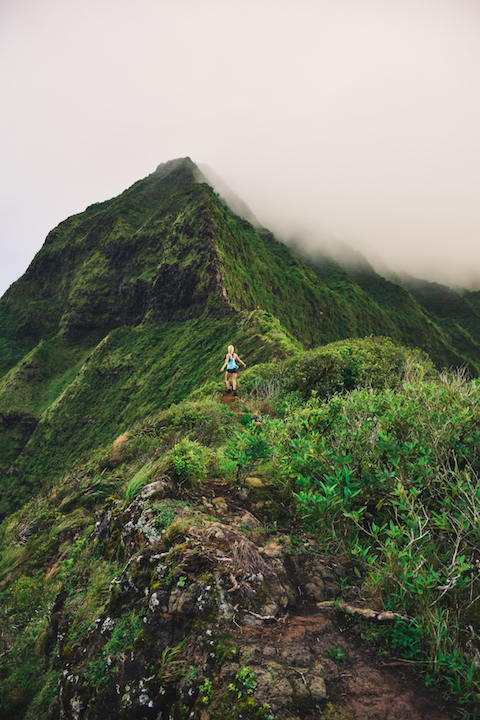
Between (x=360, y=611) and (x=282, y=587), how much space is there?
0.79 metres

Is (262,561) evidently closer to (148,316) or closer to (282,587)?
(282,587)

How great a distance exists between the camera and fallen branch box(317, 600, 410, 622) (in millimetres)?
2627

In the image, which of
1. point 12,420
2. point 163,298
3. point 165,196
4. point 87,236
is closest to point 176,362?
point 163,298

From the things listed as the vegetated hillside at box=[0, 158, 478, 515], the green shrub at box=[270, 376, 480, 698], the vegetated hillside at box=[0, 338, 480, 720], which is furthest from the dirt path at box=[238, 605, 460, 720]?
the vegetated hillside at box=[0, 158, 478, 515]

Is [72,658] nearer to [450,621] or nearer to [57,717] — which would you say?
[57,717]

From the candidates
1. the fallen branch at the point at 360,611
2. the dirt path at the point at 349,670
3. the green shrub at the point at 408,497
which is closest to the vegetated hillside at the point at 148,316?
the green shrub at the point at 408,497

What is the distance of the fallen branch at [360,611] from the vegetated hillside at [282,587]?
14mm

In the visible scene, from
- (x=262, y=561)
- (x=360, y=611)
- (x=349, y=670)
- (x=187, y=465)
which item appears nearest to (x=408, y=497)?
(x=360, y=611)

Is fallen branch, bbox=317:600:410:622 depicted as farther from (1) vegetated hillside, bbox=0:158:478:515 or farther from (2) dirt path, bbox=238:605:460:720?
(1) vegetated hillside, bbox=0:158:478:515

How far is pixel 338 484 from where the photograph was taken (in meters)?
3.36

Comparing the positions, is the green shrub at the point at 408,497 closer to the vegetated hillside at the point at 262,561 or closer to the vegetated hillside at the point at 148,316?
the vegetated hillside at the point at 262,561

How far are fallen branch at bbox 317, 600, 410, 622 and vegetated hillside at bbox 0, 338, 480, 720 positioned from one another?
14 millimetres

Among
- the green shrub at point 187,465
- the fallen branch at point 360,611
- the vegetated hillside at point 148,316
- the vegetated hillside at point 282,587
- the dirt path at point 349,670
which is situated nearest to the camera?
the dirt path at point 349,670

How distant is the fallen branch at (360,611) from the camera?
8.62ft
